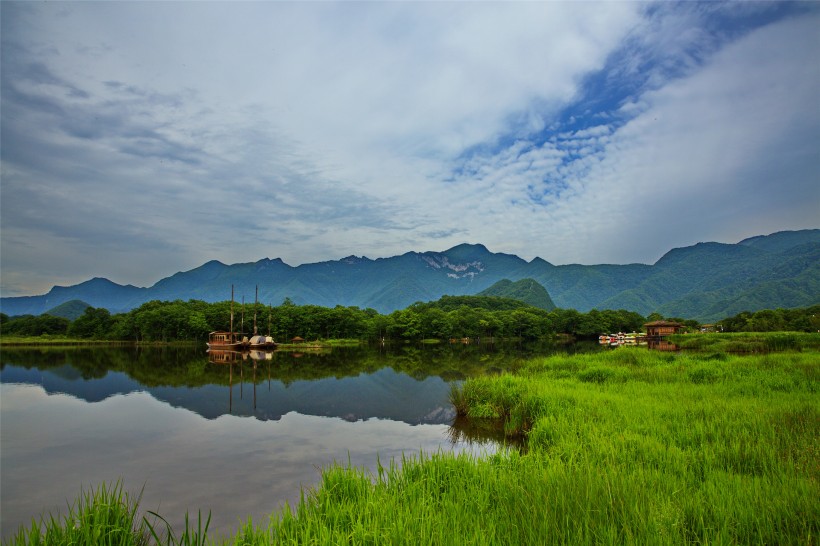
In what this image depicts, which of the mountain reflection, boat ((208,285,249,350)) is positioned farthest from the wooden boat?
the mountain reflection

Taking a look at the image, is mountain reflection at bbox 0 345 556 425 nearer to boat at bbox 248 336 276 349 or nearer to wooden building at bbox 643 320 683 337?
boat at bbox 248 336 276 349

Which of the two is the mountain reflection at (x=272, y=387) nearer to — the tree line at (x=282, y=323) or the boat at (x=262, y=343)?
the boat at (x=262, y=343)

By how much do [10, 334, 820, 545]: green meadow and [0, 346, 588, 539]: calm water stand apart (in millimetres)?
1030

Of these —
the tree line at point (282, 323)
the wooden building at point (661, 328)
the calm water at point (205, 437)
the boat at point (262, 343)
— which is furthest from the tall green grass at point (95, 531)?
the wooden building at point (661, 328)

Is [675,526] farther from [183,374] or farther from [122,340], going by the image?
[122,340]

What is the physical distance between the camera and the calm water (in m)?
8.50

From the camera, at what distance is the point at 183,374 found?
1197 inches

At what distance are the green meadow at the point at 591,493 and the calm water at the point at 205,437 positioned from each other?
1030 mm

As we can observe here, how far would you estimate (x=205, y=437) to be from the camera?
528 inches

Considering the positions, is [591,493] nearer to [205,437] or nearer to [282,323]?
[205,437]

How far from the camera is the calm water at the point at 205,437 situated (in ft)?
27.9

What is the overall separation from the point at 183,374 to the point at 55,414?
14.1 m

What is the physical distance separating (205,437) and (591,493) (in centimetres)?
1240

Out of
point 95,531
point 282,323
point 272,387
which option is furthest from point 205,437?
point 282,323
